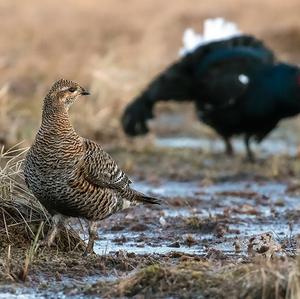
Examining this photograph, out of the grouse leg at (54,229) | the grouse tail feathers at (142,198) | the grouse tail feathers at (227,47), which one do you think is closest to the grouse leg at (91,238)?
the grouse leg at (54,229)

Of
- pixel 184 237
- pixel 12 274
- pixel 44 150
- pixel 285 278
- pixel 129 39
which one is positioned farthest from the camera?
pixel 129 39

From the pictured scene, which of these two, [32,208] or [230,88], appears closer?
[32,208]

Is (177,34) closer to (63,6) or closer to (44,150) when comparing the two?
(63,6)

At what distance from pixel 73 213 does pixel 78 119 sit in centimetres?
752

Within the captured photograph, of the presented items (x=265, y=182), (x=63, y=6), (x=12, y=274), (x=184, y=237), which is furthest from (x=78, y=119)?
(x=63, y=6)

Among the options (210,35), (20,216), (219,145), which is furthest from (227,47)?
(20,216)

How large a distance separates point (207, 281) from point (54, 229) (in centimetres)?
164

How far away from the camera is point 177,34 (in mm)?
24141

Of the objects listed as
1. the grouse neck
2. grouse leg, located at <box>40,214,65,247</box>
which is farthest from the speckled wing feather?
grouse leg, located at <box>40,214,65,247</box>

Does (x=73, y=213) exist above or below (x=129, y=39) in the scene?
below

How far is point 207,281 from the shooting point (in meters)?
6.56

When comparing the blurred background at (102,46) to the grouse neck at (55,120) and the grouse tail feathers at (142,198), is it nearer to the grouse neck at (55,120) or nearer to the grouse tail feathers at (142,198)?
the grouse tail feathers at (142,198)

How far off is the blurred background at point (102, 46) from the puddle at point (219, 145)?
0.58m

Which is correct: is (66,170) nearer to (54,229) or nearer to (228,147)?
(54,229)
